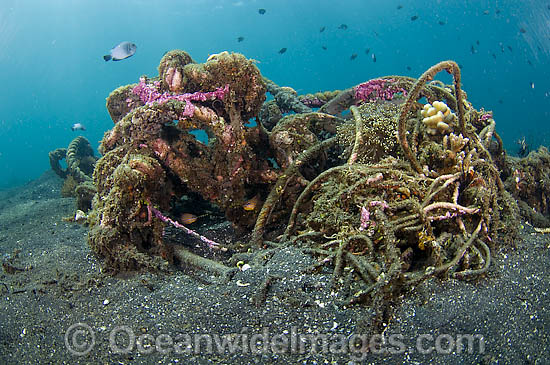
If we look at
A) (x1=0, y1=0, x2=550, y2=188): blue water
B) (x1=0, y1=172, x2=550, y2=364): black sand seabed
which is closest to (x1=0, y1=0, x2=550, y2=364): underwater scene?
(x1=0, y1=172, x2=550, y2=364): black sand seabed

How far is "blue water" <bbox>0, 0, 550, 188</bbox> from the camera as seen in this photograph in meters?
62.2

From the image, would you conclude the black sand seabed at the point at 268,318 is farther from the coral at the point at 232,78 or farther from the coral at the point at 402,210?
the coral at the point at 232,78

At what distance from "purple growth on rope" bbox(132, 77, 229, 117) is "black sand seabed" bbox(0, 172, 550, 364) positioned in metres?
2.32

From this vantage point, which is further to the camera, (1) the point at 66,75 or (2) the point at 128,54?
(1) the point at 66,75

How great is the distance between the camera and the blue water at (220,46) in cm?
6221

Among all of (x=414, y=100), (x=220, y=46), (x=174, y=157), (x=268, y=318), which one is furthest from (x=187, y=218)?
(x=220, y=46)

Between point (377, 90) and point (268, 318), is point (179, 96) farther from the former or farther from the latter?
point (377, 90)

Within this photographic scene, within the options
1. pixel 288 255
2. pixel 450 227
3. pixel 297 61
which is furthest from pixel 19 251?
pixel 297 61

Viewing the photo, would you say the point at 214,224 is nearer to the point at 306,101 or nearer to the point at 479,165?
the point at 306,101

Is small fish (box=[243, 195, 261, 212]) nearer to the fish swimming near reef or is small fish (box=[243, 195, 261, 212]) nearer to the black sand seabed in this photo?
the black sand seabed

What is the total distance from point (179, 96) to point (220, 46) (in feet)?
396

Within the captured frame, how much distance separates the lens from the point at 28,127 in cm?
14325

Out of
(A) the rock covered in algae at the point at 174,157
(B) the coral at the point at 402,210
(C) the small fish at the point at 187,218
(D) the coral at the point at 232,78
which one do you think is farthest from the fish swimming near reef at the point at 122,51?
(B) the coral at the point at 402,210

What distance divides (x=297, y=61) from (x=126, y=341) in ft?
459
